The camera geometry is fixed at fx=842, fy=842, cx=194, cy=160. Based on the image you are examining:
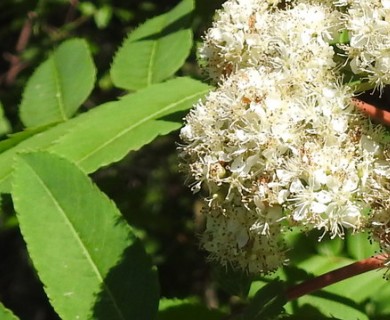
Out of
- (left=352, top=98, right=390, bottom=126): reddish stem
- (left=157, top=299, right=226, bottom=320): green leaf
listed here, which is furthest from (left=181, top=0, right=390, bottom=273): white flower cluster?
(left=157, top=299, right=226, bottom=320): green leaf

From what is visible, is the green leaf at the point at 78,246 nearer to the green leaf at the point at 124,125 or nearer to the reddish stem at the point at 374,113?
the green leaf at the point at 124,125

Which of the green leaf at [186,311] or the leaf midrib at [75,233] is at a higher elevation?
the leaf midrib at [75,233]

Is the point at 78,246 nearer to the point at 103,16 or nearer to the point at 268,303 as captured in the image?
the point at 268,303

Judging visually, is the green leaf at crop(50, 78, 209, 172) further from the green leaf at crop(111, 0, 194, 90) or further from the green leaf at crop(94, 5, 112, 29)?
the green leaf at crop(94, 5, 112, 29)

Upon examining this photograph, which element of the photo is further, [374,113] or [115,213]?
[115,213]

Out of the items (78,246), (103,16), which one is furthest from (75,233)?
(103,16)

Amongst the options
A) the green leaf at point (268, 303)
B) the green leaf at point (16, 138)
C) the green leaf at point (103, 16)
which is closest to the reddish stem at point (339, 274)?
the green leaf at point (268, 303)
